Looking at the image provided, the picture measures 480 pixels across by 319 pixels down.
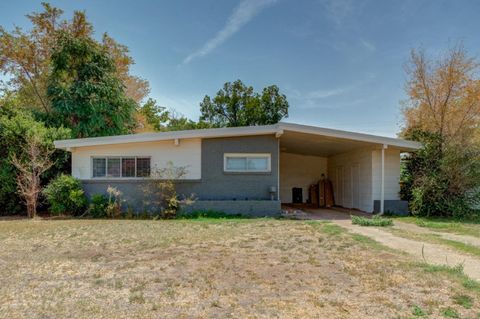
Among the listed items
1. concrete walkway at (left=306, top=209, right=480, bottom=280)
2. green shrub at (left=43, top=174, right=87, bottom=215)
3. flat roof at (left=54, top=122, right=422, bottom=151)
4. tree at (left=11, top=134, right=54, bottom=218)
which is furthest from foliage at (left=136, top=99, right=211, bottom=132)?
concrete walkway at (left=306, top=209, right=480, bottom=280)

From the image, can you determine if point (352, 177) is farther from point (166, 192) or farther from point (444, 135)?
point (166, 192)

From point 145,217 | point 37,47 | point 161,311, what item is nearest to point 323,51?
point 145,217

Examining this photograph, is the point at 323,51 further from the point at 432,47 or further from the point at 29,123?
the point at 29,123

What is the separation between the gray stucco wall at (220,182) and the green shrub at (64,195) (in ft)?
1.51

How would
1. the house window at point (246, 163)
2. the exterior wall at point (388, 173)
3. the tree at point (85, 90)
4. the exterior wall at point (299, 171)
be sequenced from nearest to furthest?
the house window at point (246, 163), the exterior wall at point (388, 173), the tree at point (85, 90), the exterior wall at point (299, 171)

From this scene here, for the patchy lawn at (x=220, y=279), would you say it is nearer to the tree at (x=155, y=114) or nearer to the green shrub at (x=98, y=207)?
the green shrub at (x=98, y=207)

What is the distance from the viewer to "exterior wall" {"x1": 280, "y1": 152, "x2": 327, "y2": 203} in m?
18.2

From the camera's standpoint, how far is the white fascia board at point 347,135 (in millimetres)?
10758

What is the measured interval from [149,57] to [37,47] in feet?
26.7

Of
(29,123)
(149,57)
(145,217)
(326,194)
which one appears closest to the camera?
(145,217)

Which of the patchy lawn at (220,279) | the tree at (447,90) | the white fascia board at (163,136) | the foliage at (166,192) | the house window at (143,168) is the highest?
the tree at (447,90)

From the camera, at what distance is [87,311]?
3346mm

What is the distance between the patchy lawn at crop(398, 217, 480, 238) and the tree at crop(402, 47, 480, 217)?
87 centimetres

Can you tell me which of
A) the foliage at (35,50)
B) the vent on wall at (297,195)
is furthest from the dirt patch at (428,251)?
the foliage at (35,50)
